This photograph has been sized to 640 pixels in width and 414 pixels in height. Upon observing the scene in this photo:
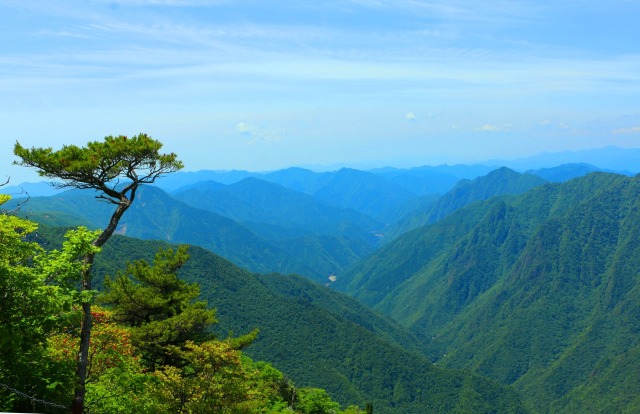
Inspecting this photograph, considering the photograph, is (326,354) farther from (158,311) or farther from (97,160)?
(97,160)

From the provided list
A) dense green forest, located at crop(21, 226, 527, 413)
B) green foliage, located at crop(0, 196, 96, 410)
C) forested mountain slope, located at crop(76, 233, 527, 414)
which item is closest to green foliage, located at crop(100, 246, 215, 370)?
green foliage, located at crop(0, 196, 96, 410)

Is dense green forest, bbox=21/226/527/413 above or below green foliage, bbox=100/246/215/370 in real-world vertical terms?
below

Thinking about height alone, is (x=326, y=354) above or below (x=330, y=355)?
above

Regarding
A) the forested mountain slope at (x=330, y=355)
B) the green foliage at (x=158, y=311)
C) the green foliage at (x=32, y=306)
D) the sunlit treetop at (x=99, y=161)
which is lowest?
the forested mountain slope at (x=330, y=355)

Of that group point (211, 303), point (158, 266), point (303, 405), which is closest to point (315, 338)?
point (211, 303)

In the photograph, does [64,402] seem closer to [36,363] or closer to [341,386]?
[36,363]

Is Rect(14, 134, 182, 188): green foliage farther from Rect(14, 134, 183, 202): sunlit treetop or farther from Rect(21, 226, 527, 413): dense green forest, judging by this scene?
Rect(21, 226, 527, 413): dense green forest

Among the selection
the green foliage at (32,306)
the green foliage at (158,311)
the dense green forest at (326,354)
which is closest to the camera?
the green foliage at (32,306)

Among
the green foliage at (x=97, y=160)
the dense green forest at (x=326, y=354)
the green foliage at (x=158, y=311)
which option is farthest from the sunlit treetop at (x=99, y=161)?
the dense green forest at (x=326, y=354)

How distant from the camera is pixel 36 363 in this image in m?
18.8

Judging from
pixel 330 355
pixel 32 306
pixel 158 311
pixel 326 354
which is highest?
pixel 32 306

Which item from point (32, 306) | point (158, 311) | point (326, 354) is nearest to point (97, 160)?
point (32, 306)

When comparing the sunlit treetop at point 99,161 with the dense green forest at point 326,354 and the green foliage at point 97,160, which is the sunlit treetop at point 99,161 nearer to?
the green foliage at point 97,160

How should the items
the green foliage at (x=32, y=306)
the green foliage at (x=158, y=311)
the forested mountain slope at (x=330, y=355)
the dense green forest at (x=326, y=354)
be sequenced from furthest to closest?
the forested mountain slope at (x=330, y=355) → the dense green forest at (x=326, y=354) → the green foliage at (x=158, y=311) → the green foliage at (x=32, y=306)
